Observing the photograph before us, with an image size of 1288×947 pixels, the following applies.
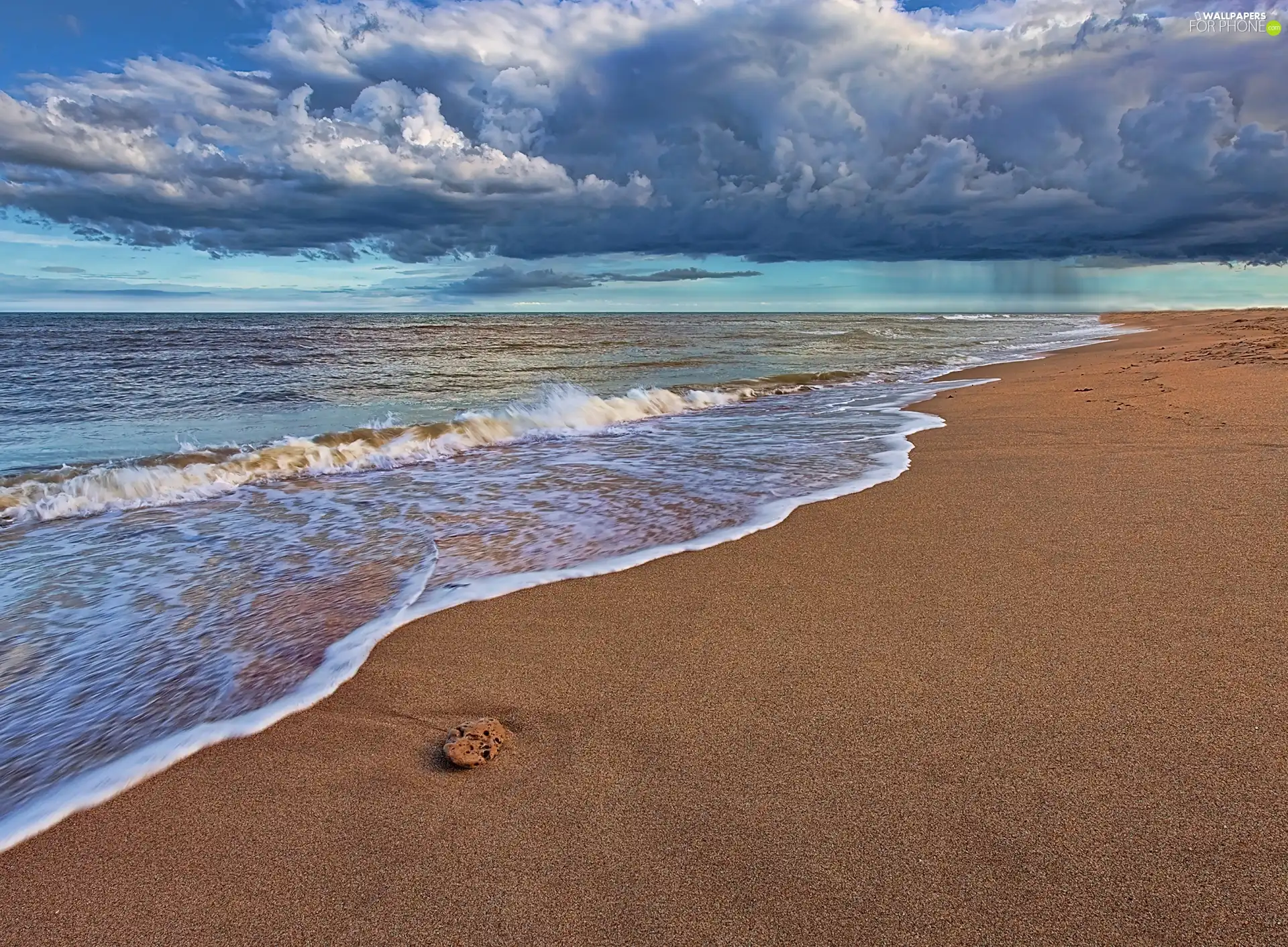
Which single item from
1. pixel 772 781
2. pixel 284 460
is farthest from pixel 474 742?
pixel 284 460

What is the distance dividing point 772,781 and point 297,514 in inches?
203

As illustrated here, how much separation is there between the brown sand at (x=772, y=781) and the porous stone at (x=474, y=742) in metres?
0.05

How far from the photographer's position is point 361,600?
405cm

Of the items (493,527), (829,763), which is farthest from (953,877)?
(493,527)

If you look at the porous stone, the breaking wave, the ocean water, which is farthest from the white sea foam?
the breaking wave

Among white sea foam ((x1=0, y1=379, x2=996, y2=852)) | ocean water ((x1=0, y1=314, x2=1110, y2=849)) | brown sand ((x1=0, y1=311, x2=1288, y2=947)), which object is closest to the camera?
brown sand ((x1=0, y1=311, x2=1288, y2=947))

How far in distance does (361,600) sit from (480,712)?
5.10 ft

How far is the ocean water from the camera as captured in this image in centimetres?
304

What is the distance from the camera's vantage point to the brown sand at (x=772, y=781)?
1789 mm

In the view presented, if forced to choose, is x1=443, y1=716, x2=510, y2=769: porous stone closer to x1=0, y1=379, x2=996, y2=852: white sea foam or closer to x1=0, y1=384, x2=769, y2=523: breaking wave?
x1=0, y1=379, x2=996, y2=852: white sea foam

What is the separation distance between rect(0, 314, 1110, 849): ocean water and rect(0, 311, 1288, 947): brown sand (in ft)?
1.34

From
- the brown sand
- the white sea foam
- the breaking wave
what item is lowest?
the breaking wave

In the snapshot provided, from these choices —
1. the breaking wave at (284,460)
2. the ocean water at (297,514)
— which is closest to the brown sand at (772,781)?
the ocean water at (297,514)

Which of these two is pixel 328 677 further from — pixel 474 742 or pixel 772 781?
pixel 772 781
